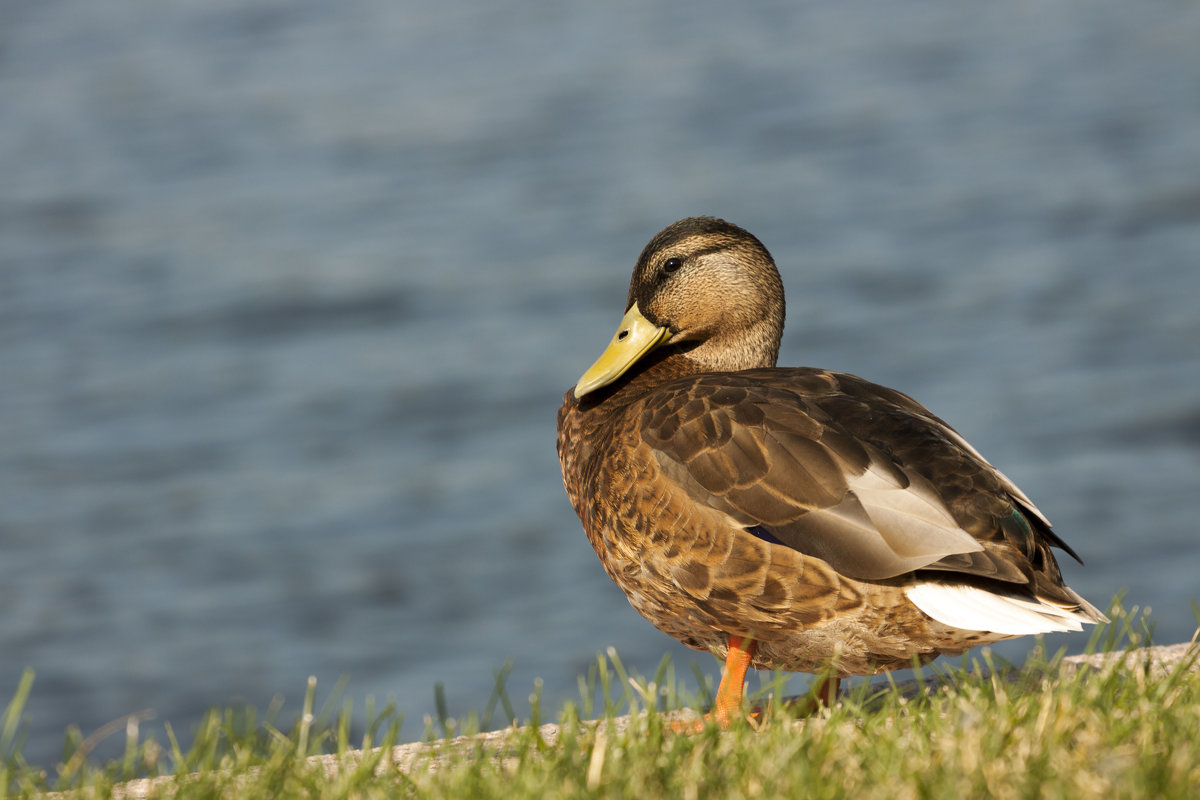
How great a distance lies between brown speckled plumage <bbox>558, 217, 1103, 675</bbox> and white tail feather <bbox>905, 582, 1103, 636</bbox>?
30 mm

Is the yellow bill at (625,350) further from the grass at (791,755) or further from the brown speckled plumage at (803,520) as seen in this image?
the grass at (791,755)

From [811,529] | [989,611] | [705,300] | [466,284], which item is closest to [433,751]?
[811,529]

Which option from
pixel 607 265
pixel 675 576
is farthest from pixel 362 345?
pixel 675 576

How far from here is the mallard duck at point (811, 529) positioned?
3.35m

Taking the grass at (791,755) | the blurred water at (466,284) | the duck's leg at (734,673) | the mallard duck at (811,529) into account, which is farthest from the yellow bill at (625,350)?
the blurred water at (466,284)

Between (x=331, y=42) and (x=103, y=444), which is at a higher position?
(x=331, y=42)

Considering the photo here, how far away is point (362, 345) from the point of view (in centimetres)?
1198

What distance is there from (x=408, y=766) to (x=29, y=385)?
9097 millimetres

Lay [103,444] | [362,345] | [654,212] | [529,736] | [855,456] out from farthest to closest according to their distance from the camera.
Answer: [654,212], [362,345], [103,444], [855,456], [529,736]

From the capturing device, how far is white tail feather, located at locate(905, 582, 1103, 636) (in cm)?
324

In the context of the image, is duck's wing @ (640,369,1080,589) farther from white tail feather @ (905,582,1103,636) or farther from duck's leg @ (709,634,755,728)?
duck's leg @ (709,634,755,728)

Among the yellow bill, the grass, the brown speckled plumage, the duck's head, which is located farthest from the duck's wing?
the duck's head

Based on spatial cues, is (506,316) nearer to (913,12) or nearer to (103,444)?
(103,444)

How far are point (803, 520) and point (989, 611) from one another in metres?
0.47
